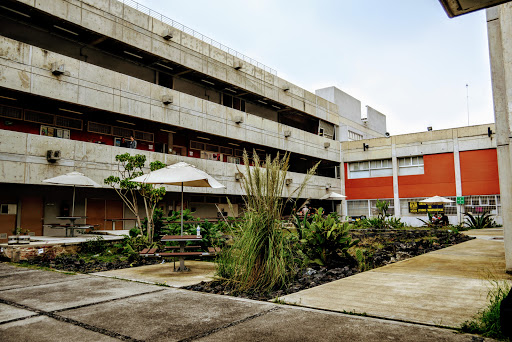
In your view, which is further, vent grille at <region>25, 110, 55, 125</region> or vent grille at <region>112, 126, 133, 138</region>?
vent grille at <region>112, 126, 133, 138</region>

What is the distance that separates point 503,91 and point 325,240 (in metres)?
3.62

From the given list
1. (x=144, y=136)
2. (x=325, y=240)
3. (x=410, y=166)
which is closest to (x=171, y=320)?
(x=325, y=240)

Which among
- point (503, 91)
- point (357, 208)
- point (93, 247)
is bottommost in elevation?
point (93, 247)

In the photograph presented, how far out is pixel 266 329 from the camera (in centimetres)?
312

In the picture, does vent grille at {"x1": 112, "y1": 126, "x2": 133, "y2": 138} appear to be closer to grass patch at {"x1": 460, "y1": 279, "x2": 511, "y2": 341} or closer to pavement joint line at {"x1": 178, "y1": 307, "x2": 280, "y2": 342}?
pavement joint line at {"x1": 178, "y1": 307, "x2": 280, "y2": 342}

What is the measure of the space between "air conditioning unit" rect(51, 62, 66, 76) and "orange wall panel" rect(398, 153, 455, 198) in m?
25.4

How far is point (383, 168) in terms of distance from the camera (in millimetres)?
31672

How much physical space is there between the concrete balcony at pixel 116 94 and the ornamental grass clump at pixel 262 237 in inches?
545

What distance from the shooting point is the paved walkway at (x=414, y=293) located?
11.7 ft

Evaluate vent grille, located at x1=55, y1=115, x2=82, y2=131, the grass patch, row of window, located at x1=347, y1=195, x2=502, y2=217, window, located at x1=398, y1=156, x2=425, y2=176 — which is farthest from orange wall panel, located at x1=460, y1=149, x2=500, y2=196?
the grass patch

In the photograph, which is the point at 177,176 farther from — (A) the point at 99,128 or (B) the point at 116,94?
(A) the point at 99,128

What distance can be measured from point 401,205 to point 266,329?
29.6 meters

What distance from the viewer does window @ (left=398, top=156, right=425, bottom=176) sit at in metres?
29.7

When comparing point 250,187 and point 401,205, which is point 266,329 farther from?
point 401,205
